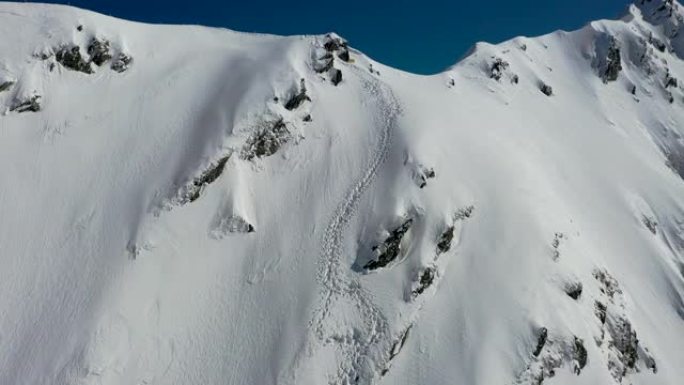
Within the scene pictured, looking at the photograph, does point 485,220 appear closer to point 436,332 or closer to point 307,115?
point 436,332

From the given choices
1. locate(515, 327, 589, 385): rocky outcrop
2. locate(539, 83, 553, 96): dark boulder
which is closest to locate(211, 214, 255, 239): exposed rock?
locate(515, 327, 589, 385): rocky outcrop

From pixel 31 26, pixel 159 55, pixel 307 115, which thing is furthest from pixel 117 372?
pixel 31 26

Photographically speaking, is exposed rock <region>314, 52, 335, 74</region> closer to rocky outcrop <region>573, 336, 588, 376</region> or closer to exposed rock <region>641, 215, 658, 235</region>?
rocky outcrop <region>573, 336, 588, 376</region>

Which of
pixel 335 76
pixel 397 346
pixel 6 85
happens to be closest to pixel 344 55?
pixel 335 76

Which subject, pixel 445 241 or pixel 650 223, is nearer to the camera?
pixel 445 241

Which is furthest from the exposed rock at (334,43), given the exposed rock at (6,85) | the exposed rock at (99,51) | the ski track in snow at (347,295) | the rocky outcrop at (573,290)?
the rocky outcrop at (573,290)

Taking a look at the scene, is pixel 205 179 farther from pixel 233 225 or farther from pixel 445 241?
pixel 445 241

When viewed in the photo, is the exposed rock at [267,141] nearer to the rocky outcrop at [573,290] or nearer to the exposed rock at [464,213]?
the exposed rock at [464,213]
